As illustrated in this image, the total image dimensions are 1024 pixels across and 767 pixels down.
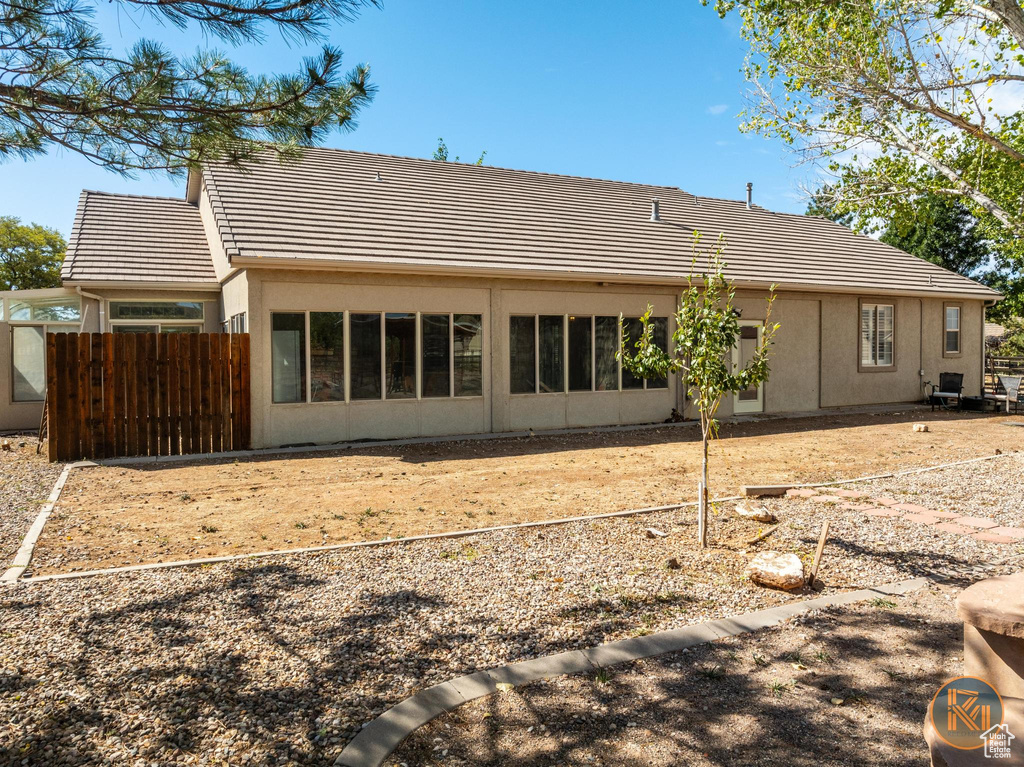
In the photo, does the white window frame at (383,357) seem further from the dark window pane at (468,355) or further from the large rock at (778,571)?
the large rock at (778,571)

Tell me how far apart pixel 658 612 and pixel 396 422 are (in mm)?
8886

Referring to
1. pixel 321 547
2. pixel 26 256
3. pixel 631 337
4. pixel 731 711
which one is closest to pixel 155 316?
pixel 631 337

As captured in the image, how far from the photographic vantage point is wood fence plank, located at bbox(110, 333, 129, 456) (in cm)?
1080

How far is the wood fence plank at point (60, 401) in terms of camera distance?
10422mm

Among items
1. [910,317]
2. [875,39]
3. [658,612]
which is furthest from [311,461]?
[910,317]

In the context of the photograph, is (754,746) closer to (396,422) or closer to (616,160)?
(396,422)

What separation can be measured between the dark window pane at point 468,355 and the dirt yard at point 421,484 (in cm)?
127

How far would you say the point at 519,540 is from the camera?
Result: 6.25m

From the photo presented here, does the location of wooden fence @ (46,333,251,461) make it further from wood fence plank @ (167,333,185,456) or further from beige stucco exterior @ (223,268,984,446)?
beige stucco exterior @ (223,268,984,446)

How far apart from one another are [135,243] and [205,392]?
6784mm

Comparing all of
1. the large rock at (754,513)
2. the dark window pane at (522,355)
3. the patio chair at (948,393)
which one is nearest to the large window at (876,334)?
the patio chair at (948,393)

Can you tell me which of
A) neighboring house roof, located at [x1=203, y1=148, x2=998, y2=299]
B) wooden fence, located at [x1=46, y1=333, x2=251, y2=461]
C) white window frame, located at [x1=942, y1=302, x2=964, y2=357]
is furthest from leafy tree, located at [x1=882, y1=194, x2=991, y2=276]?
wooden fence, located at [x1=46, y1=333, x2=251, y2=461]

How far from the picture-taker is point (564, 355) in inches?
560

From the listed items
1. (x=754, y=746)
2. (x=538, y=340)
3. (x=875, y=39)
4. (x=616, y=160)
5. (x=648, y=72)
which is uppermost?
(x=616, y=160)
